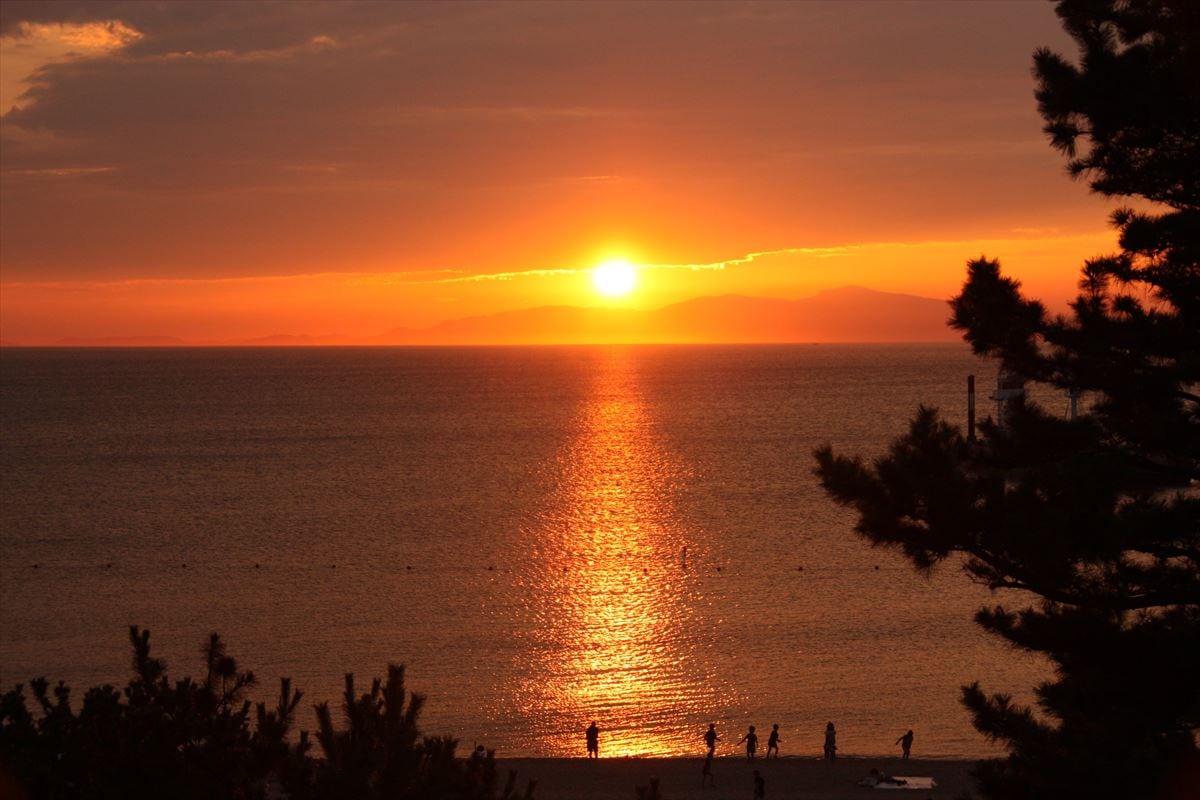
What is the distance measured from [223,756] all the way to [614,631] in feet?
109

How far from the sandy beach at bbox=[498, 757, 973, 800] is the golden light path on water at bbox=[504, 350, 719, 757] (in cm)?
229

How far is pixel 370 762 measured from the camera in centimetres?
948

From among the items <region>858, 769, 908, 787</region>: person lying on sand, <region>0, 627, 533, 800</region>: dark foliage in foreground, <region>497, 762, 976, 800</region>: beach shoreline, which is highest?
<region>0, 627, 533, 800</region>: dark foliage in foreground

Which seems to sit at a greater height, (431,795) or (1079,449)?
(1079,449)

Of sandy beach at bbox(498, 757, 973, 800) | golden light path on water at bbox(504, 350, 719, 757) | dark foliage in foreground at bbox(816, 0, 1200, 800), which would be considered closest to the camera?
dark foliage in foreground at bbox(816, 0, 1200, 800)

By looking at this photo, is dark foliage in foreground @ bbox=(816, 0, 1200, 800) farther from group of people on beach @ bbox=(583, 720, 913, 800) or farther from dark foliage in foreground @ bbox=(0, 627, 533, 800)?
group of people on beach @ bbox=(583, 720, 913, 800)

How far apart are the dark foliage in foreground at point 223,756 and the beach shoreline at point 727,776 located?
1461 cm

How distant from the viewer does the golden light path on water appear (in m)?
32.8

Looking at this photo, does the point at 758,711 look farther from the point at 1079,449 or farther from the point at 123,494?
the point at 123,494

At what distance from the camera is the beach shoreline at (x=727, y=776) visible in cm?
2534

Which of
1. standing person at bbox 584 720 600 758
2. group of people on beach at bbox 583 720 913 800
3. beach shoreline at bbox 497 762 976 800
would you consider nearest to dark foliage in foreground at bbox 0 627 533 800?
beach shoreline at bbox 497 762 976 800

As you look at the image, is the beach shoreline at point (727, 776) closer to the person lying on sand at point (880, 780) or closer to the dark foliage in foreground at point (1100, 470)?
the person lying on sand at point (880, 780)

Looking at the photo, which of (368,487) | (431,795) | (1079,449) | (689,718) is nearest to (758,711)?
(689,718)

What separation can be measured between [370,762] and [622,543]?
174 feet
